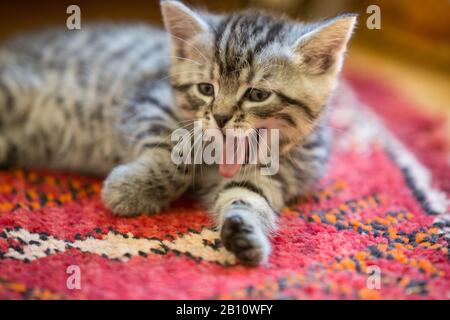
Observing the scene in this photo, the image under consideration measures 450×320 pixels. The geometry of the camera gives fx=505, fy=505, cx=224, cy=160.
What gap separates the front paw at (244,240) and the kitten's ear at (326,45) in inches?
19.9

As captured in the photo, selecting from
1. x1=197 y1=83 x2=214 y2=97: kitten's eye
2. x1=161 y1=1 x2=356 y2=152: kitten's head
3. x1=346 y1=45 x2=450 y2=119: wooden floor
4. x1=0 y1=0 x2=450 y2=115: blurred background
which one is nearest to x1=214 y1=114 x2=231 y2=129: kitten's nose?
x1=161 y1=1 x2=356 y2=152: kitten's head

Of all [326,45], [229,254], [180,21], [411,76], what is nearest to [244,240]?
[229,254]

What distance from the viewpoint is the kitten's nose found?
1380 mm

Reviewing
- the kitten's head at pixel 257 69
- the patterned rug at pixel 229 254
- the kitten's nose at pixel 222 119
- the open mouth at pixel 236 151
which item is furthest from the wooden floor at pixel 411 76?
the kitten's nose at pixel 222 119

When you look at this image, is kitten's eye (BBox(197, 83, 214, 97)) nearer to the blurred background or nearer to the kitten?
the kitten

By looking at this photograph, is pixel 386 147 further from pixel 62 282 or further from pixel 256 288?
pixel 62 282

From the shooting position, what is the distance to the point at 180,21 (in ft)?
5.06

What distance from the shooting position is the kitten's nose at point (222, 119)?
1.38 metres

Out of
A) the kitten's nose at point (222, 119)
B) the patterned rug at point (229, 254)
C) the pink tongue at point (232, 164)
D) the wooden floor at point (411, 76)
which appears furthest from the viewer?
the wooden floor at point (411, 76)

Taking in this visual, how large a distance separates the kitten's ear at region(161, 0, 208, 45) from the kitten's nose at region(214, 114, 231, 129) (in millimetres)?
303

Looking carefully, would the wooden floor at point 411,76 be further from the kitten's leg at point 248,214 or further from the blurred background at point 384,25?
the kitten's leg at point 248,214

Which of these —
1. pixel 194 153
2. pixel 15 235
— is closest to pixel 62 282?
pixel 15 235

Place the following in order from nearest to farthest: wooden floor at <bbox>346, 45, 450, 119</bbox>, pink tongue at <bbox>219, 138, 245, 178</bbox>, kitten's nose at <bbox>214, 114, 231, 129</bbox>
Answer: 1. kitten's nose at <bbox>214, 114, 231, 129</bbox>
2. pink tongue at <bbox>219, 138, 245, 178</bbox>
3. wooden floor at <bbox>346, 45, 450, 119</bbox>
